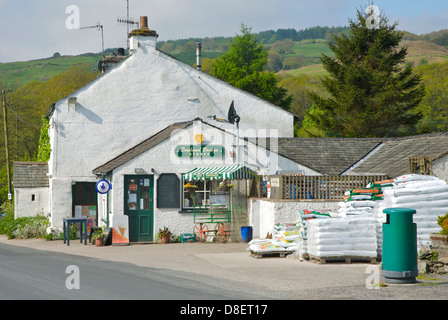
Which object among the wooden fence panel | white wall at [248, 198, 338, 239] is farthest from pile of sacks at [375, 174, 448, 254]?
the wooden fence panel

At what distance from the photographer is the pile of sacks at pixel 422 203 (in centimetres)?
1525

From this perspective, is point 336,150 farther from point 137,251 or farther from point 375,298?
point 375,298

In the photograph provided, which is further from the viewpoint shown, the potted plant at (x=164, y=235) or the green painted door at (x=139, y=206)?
the green painted door at (x=139, y=206)

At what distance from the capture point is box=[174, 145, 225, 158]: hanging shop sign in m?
22.7

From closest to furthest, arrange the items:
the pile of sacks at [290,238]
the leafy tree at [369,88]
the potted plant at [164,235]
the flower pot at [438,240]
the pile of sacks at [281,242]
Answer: the flower pot at [438,240] < the pile of sacks at [290,238] < the pile of sacks at [281,242] < the potted plant at [164,235] < the leafy tree at [369,88]

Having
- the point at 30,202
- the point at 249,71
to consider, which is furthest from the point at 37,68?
the point at 30,202

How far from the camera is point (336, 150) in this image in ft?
86.8

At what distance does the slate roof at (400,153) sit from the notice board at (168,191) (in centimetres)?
732

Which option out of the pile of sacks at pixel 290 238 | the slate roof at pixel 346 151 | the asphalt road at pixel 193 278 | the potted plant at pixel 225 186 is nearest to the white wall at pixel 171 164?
the slate roof at pixel 346 151

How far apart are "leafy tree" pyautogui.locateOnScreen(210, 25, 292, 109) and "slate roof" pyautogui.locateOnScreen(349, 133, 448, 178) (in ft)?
96.3

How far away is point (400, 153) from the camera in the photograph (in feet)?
79.5

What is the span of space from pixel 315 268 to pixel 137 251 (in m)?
7.26

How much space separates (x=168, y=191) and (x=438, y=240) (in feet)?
36.2

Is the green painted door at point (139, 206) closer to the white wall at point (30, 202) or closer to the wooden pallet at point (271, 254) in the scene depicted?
the wooden pallet at point (271, 254)
